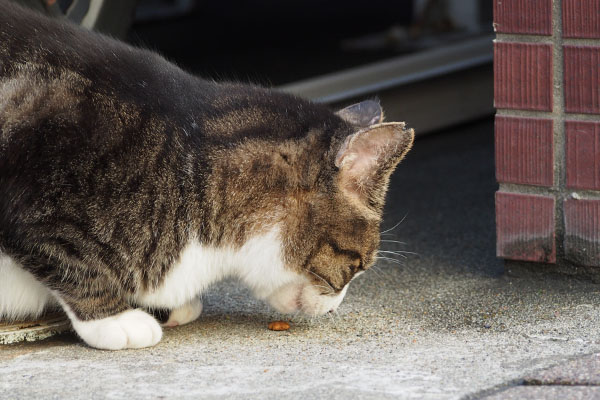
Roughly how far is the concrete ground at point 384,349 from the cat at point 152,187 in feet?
0.41

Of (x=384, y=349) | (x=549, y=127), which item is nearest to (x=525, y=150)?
(x=549, y=127)

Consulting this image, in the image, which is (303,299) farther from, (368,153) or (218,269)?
(368,153)

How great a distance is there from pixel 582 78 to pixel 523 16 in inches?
8.8

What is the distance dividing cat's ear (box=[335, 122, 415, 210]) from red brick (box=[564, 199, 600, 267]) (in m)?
0.59

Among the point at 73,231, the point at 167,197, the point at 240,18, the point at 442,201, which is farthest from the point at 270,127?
the point at 240,18

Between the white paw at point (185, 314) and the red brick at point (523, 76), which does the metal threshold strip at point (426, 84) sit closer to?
the red brick at point (523, 76)

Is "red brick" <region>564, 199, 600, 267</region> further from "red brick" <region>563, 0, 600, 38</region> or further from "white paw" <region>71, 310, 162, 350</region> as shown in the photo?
"white paw" <region>71, 310, 162, 350</region>

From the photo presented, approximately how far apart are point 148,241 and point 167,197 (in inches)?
4.3

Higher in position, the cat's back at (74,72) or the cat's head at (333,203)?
the cat's back at (74,72)

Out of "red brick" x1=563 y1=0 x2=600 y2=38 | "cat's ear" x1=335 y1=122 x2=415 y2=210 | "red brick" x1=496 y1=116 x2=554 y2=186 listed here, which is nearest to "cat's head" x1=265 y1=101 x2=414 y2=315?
"cat's ear" x1=335 y1=122 x2=415 y2=210

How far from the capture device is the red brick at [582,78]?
8.02 ft

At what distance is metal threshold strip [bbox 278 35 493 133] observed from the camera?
414cm

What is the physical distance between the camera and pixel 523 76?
2.54 m

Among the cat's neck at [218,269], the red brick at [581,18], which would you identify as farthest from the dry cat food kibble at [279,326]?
the red brick at [581,18]
